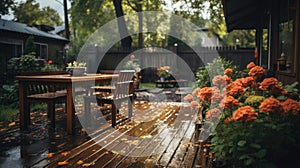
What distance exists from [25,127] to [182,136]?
2.38 meters

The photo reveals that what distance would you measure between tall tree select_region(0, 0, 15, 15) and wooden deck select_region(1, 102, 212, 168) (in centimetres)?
2212

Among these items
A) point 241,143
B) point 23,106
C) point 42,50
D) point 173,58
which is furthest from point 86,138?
point 42,50

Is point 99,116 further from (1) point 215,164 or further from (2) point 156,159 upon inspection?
(1) point 215,164

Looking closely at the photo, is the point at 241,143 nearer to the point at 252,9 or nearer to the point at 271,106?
the point at 271,106

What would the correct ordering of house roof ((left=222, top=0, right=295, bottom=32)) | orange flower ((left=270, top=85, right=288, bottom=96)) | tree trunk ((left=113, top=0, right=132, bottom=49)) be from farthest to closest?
tree trunk ((left=113, top=0, right=132, bottom=49)), house roof ((left=222, top=0, right=295, bottom=32)), orange flower ((left=270, top=85, right=288, bottom=96))

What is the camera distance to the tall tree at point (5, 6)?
22.2 metres

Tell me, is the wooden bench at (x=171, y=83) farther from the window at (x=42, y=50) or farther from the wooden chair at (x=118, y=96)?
the window at (x=42, y=50)

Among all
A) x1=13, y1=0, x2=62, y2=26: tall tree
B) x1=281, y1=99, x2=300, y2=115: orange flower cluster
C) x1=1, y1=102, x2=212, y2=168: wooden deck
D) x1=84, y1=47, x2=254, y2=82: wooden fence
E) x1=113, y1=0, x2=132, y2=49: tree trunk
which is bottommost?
x1=1, y1=102, x2=212, y2=168: wooden deck

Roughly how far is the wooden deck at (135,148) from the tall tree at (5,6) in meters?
22.1

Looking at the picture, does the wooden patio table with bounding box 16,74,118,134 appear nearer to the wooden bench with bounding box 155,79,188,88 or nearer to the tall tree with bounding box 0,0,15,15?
the wooden bench with bounding box 155,79,188,88

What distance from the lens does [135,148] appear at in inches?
128

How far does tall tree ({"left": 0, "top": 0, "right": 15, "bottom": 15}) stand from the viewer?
22.2 metres

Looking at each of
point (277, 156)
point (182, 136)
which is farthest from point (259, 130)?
point (182, 136)

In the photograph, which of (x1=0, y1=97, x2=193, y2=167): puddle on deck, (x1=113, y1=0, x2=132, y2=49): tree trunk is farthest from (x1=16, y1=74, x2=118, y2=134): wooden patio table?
(x1=113, y1=0, x2=132, y2=49): tree trunk
